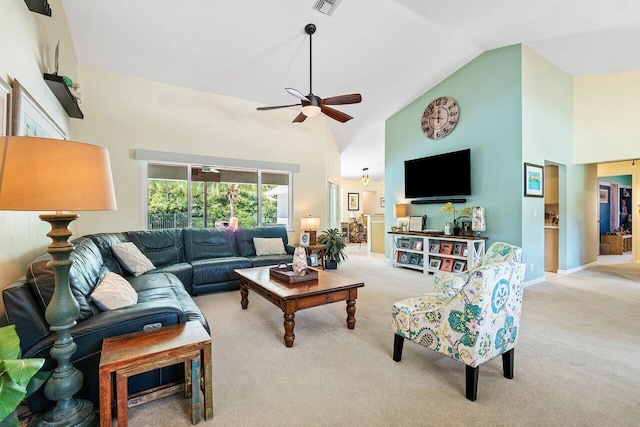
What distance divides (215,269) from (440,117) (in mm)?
4911

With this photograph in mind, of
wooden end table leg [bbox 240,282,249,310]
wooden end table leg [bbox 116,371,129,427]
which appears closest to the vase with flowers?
wooden end table leg [bbox 240,282,249,310]

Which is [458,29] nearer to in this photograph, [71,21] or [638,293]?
[638,293]

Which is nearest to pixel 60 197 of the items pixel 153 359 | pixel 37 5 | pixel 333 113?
pixel 153 359

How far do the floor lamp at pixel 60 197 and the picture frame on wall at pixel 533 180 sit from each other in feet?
17.6

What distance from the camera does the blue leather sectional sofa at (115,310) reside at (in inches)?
60.1

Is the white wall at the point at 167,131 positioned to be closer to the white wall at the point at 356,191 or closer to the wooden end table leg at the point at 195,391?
the wooden end table leg at the point at 195,391

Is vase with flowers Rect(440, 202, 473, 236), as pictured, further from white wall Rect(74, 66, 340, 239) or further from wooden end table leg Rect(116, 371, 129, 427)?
wooden end table leg Rect(116, 371, 129, 427)

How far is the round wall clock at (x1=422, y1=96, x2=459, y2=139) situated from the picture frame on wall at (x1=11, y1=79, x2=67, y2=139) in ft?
18.8

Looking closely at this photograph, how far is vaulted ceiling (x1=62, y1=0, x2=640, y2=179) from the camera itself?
11.6 ft

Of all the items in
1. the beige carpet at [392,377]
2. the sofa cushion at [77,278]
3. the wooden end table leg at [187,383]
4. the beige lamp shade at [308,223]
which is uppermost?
the beige lamp shade at [308,223]

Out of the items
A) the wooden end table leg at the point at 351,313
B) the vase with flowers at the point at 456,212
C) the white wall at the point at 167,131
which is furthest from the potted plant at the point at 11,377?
the vase with flowers at the point at 456,212

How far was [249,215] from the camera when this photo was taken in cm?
575

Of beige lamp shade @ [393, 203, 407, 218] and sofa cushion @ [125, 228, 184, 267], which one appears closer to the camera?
sofa cushion @ [125, 228, 184, 267]

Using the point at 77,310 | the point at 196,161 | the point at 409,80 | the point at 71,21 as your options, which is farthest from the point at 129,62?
the point at 409,80
